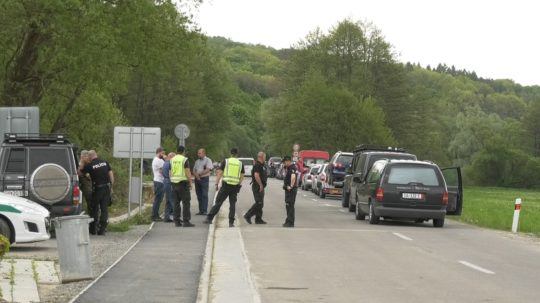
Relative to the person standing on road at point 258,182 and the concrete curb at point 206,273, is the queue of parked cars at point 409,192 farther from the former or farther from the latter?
the concrete curb at point 206,273

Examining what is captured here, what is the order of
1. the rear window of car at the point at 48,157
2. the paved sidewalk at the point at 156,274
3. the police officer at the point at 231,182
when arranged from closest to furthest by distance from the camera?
the paved sidewalk at the point at 156,274, the rear window of car at the point at 48,157, the police officer at the point at 231,182

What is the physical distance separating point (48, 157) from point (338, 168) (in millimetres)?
23770

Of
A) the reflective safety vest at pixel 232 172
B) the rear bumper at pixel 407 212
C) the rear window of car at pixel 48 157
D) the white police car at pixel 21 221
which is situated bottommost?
the rear bumper at pixel 407 212

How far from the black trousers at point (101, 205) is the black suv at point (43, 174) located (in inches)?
22.6

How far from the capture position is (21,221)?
1596 cm

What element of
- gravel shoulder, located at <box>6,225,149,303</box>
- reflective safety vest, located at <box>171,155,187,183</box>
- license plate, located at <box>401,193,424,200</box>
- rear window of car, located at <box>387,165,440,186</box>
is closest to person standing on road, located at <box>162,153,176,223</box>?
reflective safety vest, located at <box>171,155,187,183</box>

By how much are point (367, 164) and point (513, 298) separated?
64.7ft

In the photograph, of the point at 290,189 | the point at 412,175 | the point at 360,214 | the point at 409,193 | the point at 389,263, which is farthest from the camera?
the point at 360,214

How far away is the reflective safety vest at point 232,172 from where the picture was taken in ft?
74.0

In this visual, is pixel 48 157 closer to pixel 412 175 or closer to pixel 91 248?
pixel 91 248

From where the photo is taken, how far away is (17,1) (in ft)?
78.8

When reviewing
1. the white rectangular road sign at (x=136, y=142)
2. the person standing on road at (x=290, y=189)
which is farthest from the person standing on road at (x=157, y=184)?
the person standing on road at (x=290, y=189)

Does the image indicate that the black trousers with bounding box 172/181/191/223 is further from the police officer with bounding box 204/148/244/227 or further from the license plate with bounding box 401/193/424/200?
the license plate with bounding box 401/193/424/200

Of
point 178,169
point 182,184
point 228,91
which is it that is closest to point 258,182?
point 182,184
